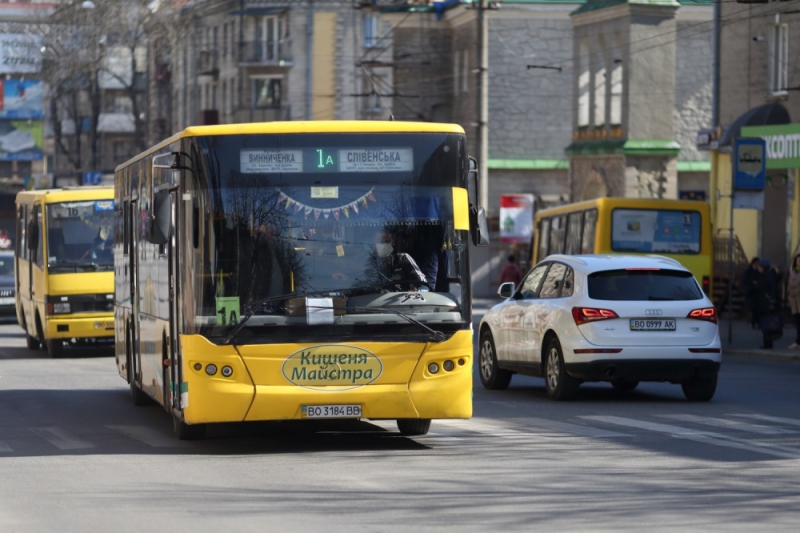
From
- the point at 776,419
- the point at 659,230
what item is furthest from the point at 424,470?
the point at 659,230

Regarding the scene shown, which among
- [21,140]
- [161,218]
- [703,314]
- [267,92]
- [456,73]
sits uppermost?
[267,92]

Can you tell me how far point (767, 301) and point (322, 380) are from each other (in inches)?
672

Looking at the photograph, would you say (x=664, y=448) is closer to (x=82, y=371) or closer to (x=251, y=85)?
(x=82, y=371)

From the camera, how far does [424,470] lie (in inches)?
458

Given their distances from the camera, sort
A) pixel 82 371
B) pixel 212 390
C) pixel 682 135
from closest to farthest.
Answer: pixel 212 390
pixel 82 371
pixel 682 135

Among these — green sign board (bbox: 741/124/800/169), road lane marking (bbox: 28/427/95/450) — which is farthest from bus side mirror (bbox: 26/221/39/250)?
green sign board (bbox: 741/124/800/169)

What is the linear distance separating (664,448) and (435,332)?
2.07m

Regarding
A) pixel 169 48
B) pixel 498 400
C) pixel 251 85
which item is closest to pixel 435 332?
pixel 498 400

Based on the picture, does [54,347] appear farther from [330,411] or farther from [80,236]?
[330,411]

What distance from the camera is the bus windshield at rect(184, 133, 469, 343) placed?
1248 cm

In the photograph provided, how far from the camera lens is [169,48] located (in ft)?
239

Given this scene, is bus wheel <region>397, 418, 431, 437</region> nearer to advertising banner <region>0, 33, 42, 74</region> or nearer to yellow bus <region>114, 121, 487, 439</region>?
yellow bus <region>114, 121, 487, 439</region>

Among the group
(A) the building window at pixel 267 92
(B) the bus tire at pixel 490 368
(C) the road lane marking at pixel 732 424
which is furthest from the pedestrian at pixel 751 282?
(A) the building window at pixel 267 92

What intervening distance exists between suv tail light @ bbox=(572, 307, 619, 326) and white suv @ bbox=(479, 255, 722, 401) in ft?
0.03
